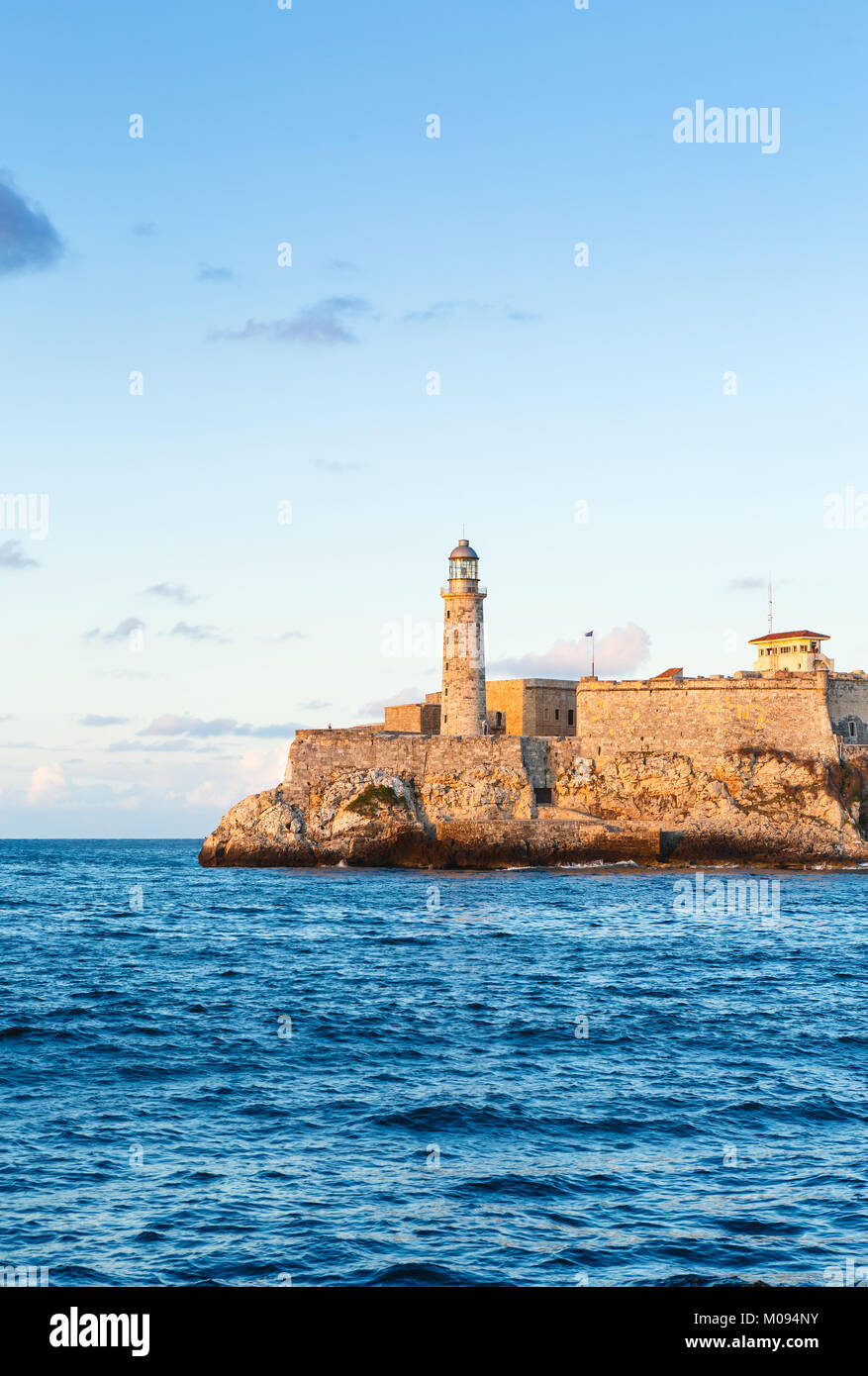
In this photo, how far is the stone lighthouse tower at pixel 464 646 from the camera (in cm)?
7388

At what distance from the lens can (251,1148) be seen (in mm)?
15609

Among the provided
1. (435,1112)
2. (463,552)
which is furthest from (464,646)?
(435,1112)

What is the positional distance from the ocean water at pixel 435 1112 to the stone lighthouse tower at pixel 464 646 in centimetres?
3610

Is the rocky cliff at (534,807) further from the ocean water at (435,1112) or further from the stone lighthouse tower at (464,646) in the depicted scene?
the ocean water at (435,1112)

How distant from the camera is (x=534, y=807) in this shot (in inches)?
2862

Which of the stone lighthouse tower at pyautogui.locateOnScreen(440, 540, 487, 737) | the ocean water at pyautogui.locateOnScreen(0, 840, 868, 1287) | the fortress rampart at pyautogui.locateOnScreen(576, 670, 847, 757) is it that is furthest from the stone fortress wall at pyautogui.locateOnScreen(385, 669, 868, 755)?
the ocean water at pyautogui.locateOnScreen(0, 840, 868, 1287)

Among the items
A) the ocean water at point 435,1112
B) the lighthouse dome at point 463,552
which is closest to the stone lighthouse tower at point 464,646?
the lighthouse dome at point 463,552

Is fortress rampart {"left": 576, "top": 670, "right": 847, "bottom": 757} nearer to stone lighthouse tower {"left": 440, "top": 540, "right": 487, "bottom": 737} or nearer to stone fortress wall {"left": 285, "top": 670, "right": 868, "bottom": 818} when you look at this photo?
stone fortress wall {"left": 285, "top": 670, "right": 868, "bottom": 818}

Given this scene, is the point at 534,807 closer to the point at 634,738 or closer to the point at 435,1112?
the point at 634,738

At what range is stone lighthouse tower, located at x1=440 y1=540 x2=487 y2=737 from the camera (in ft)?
242

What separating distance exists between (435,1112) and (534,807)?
55.6 meters

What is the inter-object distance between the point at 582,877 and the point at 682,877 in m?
5.40

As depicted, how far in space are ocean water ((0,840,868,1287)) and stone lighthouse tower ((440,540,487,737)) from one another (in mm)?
36098
